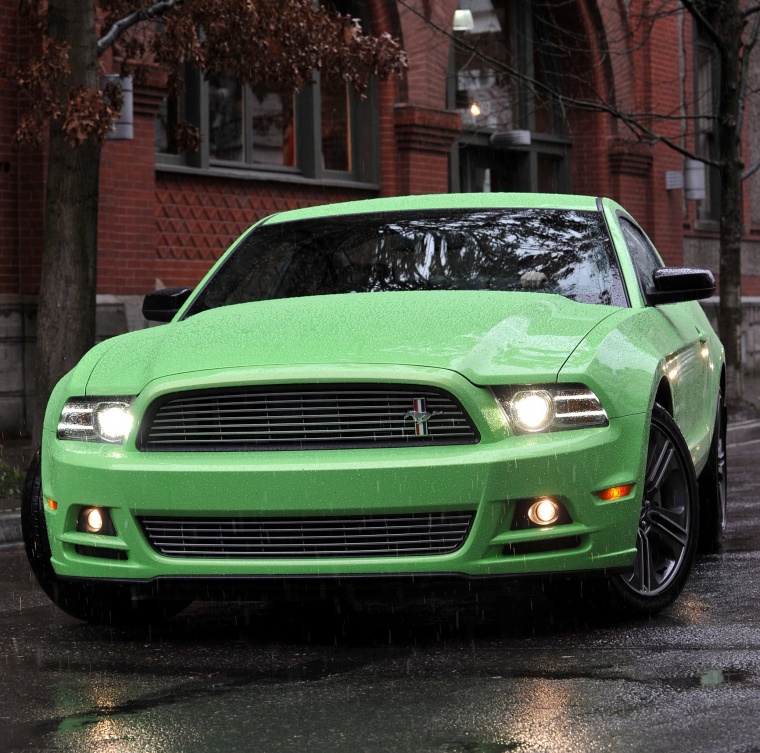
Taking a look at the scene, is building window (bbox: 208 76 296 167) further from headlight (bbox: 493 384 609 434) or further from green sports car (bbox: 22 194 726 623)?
headlight (bbox: 493 384 609 434)

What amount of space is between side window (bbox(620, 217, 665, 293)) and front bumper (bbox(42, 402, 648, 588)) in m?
1.57

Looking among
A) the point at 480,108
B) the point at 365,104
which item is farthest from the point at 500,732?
the point at 480,108

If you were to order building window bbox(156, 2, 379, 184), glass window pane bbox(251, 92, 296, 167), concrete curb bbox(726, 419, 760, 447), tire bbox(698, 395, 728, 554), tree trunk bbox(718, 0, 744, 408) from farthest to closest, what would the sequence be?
1. glass window pane bbox(251, 92, 296, 167)
2. tree trunk bbox(718, 0, 744, 408)
3. building window bbox(156, 2, 379, 184)
4. concrete curb bbox(726, 419, 760, 447)
5. tire bbox(698, 395, 728, 554)

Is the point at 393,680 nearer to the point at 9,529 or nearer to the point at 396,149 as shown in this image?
the point at 9,529

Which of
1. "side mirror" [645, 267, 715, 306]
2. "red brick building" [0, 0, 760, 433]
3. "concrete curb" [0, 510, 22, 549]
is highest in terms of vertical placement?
"red brick building" [0, 0, 760, 433]

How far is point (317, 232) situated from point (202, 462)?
207cm

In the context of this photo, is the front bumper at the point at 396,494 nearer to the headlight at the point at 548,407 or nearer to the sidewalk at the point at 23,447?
the headlight at the point at 548,407

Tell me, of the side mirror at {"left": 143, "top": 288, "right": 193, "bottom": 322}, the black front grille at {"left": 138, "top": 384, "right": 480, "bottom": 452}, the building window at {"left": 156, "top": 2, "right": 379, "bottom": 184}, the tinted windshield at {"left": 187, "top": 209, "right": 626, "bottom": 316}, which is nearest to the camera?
the black front grille at {"left": 138, "top": 384, "right": 480, "bottom": 452}

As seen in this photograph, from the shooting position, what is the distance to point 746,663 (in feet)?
16.8

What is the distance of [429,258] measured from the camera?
688cm

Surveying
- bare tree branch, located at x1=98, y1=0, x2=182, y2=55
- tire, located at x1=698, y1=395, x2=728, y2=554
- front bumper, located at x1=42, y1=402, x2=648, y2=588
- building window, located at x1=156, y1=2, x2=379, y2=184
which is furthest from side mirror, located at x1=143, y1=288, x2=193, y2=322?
building window, located at x1=156, y1=2, x2=379, y2=184

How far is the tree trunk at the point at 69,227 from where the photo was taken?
37.0 ft

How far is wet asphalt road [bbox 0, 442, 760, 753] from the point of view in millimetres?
4297

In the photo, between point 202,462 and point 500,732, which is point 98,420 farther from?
point 500,732
